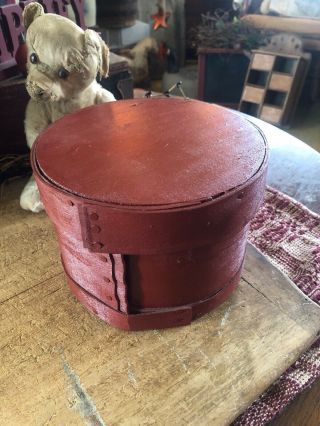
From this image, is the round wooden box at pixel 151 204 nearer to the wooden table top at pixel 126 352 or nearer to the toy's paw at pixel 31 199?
the wooden table top at pixel 126 352

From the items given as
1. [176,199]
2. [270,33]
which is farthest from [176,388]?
[270,33]

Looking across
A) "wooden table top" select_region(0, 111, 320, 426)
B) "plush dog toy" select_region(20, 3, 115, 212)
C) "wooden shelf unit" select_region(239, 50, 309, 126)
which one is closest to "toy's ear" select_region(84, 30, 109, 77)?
"plush dog toy" select_region(20, 3, 115, 212)

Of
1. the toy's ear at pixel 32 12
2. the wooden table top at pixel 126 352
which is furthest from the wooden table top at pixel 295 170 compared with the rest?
the toy's ear at pixel 32 12

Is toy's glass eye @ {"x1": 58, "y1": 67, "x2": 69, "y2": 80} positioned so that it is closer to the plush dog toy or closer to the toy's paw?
the plush dog toy

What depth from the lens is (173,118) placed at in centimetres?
66

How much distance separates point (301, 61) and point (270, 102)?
288 millimetres

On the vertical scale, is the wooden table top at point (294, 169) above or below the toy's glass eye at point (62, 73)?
below

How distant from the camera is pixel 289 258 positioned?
77cm

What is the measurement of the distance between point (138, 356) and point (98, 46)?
56 cm

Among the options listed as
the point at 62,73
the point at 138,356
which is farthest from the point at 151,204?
the point at 62,73

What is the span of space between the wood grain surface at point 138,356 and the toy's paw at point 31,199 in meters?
0.16

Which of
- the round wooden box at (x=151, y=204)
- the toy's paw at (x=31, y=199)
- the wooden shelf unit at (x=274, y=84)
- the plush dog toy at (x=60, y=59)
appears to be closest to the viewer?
the round wooden box at (x=151, y=204)

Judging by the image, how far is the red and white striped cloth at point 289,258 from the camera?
0.54 metres

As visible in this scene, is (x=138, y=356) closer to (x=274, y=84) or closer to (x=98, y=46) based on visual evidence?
(x=98, y=46)
